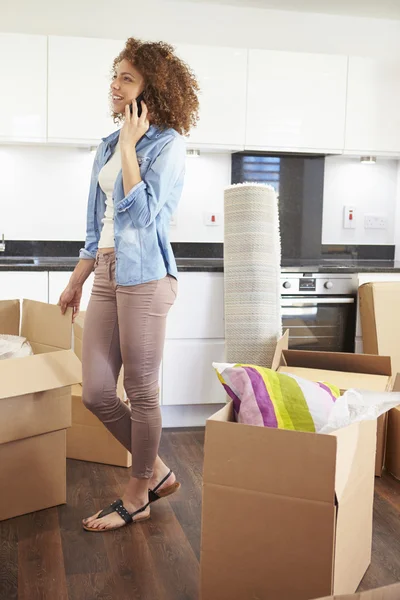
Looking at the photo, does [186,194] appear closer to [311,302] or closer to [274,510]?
[311,302]

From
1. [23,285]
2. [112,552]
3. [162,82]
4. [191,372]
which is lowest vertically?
[112,552]

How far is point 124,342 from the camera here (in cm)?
235

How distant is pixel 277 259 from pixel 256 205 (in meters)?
0.28

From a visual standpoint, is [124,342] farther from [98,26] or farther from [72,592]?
[98,26]

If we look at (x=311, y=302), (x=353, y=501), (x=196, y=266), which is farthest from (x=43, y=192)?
(x=353, y=501)

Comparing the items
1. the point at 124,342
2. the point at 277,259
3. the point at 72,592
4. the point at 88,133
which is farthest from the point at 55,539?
the point at 88,133

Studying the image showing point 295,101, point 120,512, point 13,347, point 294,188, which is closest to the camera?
point 120,512

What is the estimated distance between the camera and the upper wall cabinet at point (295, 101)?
397 centimetres

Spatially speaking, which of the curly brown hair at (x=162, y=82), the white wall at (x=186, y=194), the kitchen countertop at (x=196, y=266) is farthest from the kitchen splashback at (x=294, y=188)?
the curly brown hair at (x=162, y=82)

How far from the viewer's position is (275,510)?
167cm

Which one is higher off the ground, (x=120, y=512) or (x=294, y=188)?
(x=294, y=188)

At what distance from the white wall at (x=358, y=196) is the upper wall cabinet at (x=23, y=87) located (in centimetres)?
176

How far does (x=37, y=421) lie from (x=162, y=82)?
1.19 metres

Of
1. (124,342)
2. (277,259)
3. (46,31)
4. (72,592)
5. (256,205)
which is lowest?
(72,592)
